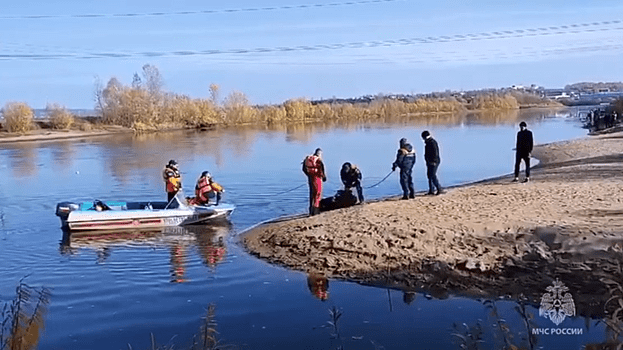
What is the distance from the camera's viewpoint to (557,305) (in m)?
9.37

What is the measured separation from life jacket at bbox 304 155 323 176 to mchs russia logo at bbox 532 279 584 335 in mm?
8314

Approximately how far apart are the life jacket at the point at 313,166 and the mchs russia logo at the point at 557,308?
8.31 metres

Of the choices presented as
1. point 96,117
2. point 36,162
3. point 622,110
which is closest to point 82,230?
point 36,162

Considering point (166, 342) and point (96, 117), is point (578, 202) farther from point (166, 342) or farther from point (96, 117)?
point (96, 117)

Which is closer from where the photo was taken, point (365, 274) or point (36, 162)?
point (365, 274)

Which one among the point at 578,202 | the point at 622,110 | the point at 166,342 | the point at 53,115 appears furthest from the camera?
the point at 53,115

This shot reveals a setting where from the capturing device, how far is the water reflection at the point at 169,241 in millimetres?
15899

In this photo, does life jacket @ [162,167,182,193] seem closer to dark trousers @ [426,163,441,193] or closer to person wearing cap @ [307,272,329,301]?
dark trousers @ [426,163,441,193]

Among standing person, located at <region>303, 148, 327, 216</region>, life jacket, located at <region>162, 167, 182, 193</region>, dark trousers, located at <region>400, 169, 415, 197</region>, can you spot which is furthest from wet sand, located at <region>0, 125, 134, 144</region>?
dark trousers, located at <region>400, 169, 415, 197</region>

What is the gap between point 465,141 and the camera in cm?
5288

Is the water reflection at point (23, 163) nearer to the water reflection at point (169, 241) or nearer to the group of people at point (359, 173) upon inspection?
the water reflection at point (169, 241)

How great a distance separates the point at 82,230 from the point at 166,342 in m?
9.47

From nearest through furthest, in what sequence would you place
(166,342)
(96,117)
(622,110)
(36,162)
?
1. (166,342)
2. (36,162)
3. (622,110)
4. (96,117)

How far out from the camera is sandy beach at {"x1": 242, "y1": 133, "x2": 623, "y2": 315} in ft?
36.8
